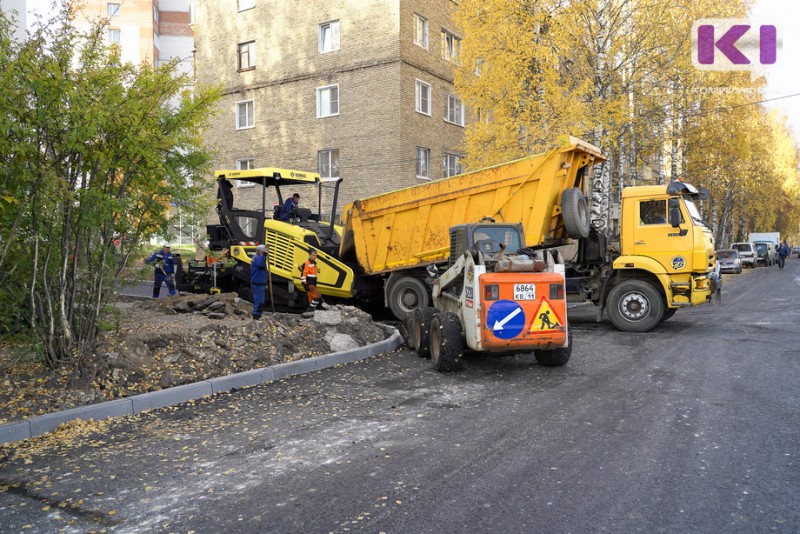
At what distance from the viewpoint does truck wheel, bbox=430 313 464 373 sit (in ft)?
27.0

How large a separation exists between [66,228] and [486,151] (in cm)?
1468

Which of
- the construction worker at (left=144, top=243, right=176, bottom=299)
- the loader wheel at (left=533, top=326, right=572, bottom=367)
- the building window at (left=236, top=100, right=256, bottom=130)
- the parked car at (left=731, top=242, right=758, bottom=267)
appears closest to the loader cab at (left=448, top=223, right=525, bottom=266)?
the loader wheel at (left=533, top=326, right=572, bottom=367)

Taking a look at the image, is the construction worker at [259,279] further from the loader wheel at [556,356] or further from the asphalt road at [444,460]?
the loader wheel at [556,356]

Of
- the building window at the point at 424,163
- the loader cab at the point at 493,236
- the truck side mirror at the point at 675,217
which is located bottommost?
the loader cab at the point at 493,236

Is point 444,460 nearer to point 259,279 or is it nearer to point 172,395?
point 172,395

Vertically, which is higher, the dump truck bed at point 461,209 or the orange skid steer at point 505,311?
the dump truck bed at point 461,209

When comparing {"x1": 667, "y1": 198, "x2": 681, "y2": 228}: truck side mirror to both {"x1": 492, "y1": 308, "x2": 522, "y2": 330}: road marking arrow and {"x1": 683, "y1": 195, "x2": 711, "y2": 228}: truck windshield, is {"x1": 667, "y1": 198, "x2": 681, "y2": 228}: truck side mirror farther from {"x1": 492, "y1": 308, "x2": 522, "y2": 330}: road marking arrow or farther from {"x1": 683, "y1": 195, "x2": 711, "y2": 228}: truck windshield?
{"x1": 492, "y1": 308, "x2": 522, "y2": 330}: road marking arrow

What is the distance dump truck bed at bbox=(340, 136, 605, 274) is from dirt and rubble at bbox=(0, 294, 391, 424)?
101 inches

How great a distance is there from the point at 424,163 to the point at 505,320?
18.7 metres

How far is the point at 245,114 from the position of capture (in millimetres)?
28938

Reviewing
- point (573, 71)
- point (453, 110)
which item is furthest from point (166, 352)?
point (453, 110)

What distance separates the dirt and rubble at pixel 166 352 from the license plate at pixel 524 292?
3026 mm

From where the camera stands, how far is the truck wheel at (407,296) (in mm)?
13109

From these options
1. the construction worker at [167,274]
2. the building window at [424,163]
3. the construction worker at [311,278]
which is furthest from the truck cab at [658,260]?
the building window at [424,163]
